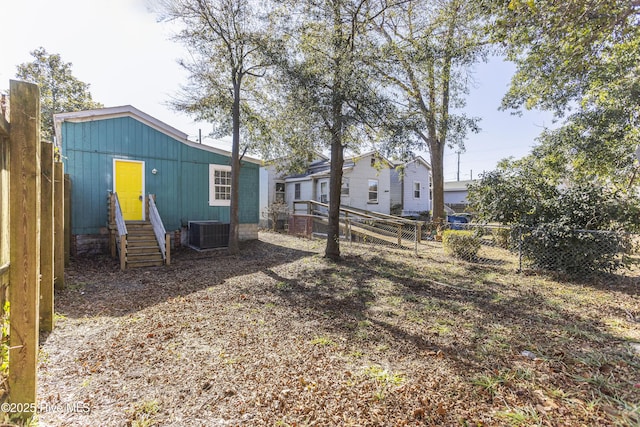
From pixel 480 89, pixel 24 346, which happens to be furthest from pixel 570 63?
pixel 24 346

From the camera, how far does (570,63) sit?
22.5ft

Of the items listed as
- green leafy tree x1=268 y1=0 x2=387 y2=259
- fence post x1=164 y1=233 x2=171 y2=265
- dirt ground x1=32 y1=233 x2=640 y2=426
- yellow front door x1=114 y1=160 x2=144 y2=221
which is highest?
green leafy tree x1=268 y1=0 x2=387 y2=259

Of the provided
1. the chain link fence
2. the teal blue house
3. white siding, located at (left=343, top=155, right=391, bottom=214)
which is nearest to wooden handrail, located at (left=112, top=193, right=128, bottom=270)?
the teal blue house

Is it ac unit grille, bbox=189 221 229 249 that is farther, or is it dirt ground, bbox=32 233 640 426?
ac unit grille, bbox=189 221 229 249

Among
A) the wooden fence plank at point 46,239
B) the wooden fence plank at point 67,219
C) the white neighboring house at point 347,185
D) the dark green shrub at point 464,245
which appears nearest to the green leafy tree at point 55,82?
the white neighboring house at point 347,185

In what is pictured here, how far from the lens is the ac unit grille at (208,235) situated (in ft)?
30.7

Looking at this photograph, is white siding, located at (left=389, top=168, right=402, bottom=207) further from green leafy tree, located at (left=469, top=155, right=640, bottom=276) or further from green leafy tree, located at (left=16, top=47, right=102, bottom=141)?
green leafy tree, located at (left=16, top=47, right=102, bottom=141)

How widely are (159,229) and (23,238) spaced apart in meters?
7.15

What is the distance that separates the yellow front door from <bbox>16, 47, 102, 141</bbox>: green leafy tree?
14.7 m

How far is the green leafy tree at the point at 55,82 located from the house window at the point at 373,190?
19.9m

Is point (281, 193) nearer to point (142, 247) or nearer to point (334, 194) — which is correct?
point (334, 194)

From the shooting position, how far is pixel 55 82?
1989cm

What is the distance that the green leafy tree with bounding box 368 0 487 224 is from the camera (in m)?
6.92

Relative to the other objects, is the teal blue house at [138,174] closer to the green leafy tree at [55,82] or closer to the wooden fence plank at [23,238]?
the wooden fence plank at [23,238]
